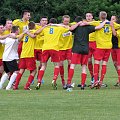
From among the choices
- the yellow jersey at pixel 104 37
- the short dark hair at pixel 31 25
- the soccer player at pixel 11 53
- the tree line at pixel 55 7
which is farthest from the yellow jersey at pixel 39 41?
the tree line at pixel 55 7

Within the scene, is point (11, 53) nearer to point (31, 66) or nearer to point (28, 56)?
point (28, 56)

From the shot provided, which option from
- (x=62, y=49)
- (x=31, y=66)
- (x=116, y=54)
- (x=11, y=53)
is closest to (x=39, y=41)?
(x=62, y=49)

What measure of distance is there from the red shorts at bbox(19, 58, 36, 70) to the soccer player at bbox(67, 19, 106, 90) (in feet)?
3.53

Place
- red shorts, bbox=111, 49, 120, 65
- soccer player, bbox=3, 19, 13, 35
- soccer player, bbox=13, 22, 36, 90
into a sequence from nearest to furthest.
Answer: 1. soccer player, bbox=13, 22, 36, 90
2. red shorts, bbox=111, 49, 120, 65
3. soccer player, bbox=3, 19, 13, 35

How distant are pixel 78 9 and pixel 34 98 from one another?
3966 centimetres

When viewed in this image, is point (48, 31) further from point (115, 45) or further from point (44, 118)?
point (44, 118)

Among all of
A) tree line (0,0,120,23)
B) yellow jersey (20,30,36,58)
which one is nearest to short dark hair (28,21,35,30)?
yellow jersey (20,30,36,58)

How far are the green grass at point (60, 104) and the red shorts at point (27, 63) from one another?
627 mm

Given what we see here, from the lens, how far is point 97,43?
1706 centimetres

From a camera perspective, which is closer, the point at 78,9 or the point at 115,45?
the point at 115,45

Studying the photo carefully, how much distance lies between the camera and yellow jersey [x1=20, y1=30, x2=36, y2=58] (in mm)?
16781

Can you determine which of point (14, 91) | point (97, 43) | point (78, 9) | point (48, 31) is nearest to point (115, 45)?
point (97, 43)

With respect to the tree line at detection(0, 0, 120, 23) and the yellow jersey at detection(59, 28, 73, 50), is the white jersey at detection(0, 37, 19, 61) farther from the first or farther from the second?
the tree line at detection(0, 0, 120, 23)

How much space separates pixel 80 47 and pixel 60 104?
363 centimetres
